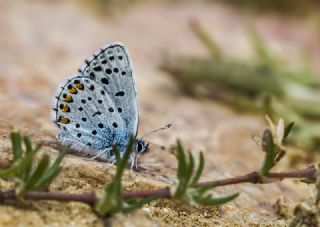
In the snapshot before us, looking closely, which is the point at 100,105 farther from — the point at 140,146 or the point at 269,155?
the point at 269,155

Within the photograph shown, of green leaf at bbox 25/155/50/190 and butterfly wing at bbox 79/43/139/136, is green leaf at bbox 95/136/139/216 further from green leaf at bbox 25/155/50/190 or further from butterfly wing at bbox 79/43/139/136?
butterfly wing at bbox 79/43/139/136

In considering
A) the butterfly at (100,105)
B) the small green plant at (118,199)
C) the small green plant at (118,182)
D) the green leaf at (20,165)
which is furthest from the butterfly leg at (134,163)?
the green leaf at (20,165)

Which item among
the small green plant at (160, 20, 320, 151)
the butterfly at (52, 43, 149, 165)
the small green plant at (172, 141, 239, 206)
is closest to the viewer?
the small green plant at (172, 141, 239, 206)

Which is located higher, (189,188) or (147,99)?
(147,99)

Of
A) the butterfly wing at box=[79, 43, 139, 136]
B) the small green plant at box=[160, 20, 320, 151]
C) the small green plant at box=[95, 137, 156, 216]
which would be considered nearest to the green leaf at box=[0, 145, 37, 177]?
the small green plant at box=[95, 137, 156, 216]

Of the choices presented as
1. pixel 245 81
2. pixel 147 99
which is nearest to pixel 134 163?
pixel 147 99

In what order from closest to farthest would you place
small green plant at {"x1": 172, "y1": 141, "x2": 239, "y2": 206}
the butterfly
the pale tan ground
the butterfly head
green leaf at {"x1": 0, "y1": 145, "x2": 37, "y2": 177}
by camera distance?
1. green leaf at {"x1": 0, "y1": 145, "x2": 37, "y2": 177}
2. small green plant at {"x1": 172, "y1": 141, "x2": 239, "y2": 206}
3. the pale tan ground
4. the butterfly
5. the butterfly head

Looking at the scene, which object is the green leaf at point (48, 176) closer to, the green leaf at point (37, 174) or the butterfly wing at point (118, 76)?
the green leaf at point (37, 174)
